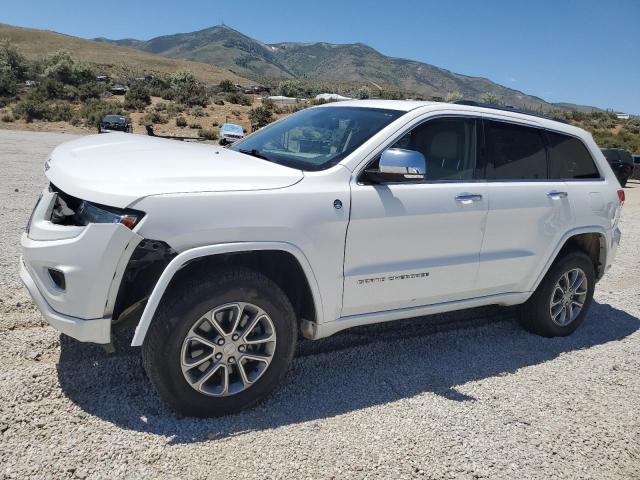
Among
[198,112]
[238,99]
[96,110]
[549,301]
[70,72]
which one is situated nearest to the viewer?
[549,301]

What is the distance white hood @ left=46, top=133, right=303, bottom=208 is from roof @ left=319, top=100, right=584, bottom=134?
110 centimetres

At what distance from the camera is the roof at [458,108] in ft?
13.2

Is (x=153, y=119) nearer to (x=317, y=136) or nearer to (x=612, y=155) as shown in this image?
(x=612, y=155)

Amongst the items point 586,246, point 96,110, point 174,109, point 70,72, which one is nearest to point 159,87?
point 70,72

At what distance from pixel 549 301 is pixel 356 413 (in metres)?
2.36

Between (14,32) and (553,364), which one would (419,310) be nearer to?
(553,364)

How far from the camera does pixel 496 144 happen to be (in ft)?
14.0

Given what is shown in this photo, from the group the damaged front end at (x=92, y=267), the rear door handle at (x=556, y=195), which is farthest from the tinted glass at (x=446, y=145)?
the damaged front end at (x=92, y=267)

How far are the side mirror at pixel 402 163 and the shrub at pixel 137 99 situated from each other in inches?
1597

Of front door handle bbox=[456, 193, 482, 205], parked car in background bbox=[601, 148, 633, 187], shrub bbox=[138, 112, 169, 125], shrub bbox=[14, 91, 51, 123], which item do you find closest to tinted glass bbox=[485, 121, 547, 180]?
front door handle bbox=[456, 193, 482, 205]

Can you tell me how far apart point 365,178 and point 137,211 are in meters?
1.46

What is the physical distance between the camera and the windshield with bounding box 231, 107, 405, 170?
11.9 ft

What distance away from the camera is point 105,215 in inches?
112

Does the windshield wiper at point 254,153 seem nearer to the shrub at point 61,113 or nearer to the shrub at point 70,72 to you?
the shrub at point 61,113
